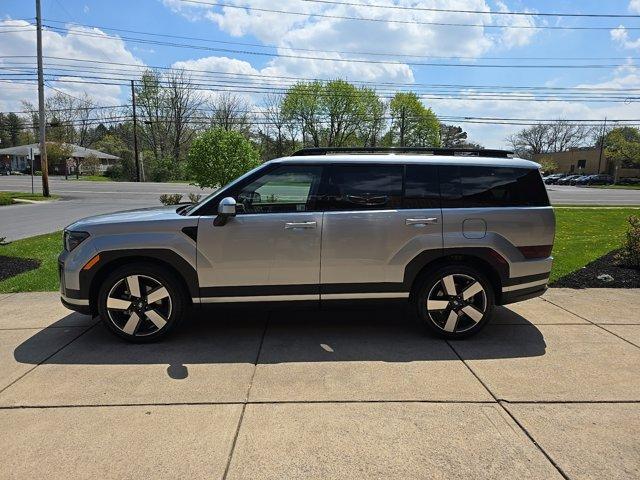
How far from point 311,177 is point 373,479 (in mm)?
2781

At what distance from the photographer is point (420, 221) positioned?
4.42 meters

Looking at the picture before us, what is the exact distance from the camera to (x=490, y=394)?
3.48m

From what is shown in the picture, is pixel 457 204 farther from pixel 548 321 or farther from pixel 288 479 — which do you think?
pixel 288 479

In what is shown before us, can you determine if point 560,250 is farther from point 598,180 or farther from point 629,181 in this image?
point 629,181

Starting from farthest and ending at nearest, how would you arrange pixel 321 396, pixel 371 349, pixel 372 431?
pixel 371 349 → pixel 321 396 → pixel 372 431

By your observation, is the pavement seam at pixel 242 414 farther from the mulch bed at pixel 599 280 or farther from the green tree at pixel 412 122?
the green tree at pixel 412 122

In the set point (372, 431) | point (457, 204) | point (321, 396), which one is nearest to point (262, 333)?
point (321, 396)

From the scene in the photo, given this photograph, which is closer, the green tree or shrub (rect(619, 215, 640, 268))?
shrub (rect(619, 215, 640, 268))

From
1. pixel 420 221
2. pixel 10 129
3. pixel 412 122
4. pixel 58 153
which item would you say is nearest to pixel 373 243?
pixel 420 221

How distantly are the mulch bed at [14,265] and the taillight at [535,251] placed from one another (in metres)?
7.44

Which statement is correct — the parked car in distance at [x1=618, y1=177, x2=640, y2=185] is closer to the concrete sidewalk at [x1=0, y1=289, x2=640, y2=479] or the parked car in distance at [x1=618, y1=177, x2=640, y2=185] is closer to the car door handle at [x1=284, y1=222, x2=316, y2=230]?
the concrete sidewalk at [x1=0, y1=289, x2=640, y2=479]

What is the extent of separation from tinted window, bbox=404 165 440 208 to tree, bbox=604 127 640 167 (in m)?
74.4

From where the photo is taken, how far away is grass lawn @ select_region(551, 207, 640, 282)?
7789 mm

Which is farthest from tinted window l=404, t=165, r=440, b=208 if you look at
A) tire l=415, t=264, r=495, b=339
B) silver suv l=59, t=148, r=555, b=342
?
tire l=415, t=264, r=495, b=339
